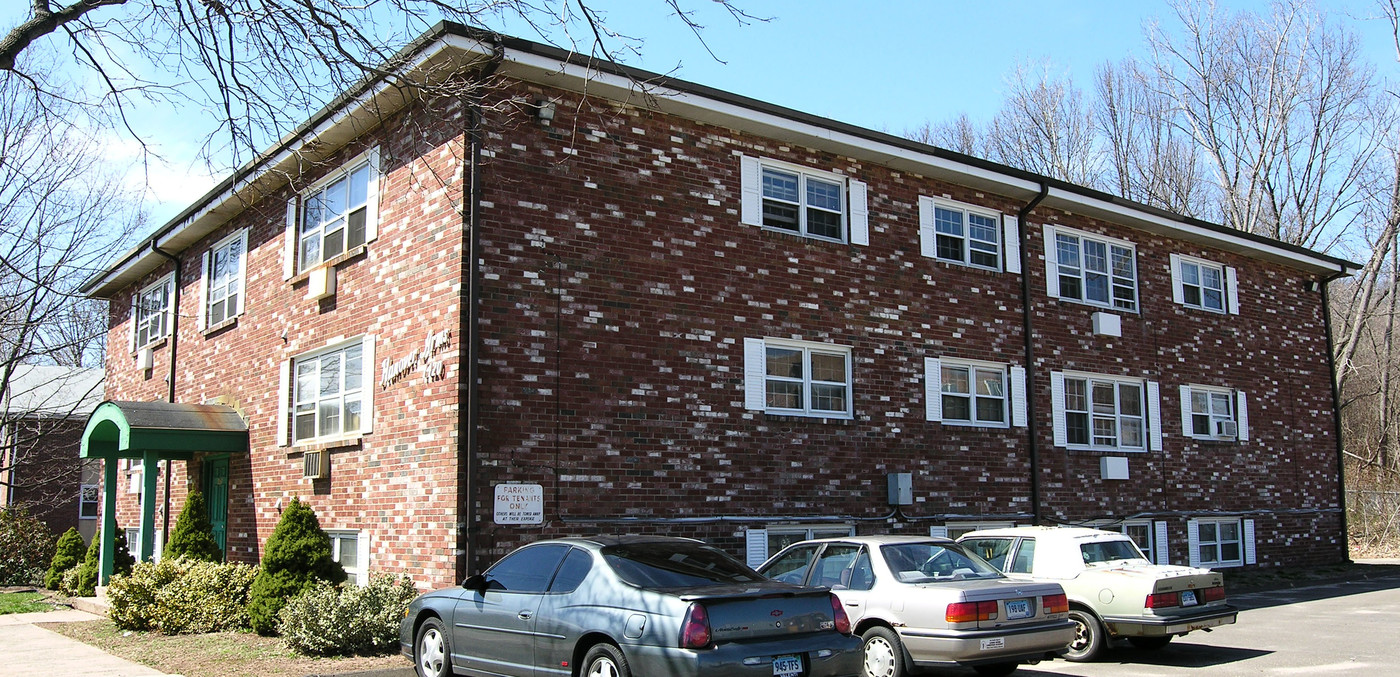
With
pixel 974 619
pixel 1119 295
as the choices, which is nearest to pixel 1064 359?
pixel 1119 295

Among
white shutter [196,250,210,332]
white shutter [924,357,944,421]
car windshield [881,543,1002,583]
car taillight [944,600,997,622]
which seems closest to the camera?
car taillight [944,600,997,622]

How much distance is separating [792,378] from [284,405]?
7.68 metres

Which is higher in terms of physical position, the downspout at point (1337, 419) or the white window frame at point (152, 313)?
the white window frame at point (152, 313)

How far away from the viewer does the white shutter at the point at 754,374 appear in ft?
47.9

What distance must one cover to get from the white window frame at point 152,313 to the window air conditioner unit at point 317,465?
8.64 meters

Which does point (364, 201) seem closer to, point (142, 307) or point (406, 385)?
point (406, 385)

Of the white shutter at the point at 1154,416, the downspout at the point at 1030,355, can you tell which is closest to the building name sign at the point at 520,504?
the downspout at the point at 1030,355

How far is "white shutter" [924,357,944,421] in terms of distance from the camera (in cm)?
1653

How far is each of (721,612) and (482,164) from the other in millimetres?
7059

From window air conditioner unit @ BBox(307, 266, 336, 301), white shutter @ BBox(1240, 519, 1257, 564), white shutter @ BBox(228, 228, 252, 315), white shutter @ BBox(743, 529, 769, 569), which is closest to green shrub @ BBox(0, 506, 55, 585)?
white shutter @ BBox(228, 228, 252, 315)

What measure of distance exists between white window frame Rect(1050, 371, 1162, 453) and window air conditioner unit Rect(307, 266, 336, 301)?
38.0 ft

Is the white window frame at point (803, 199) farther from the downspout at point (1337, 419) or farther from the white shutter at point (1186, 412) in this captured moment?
the downspout at point (1337, 419)

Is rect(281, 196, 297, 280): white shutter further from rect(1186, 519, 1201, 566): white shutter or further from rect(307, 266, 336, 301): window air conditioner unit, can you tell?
rect(1186, 519, 1201, 566): white shutter

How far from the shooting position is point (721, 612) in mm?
7645
